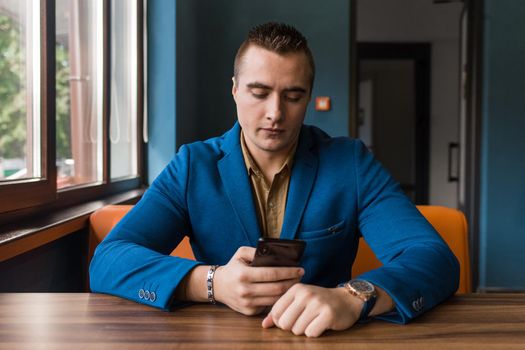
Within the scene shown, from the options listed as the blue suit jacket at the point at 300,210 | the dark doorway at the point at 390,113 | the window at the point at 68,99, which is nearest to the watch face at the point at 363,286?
the blue suit jacket at the point at 300,210

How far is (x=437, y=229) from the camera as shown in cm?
166

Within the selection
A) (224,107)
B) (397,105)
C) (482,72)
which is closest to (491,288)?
(482,72)

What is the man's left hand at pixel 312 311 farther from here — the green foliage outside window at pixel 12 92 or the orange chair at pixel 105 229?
the green foliage outside window at pixel 12 92

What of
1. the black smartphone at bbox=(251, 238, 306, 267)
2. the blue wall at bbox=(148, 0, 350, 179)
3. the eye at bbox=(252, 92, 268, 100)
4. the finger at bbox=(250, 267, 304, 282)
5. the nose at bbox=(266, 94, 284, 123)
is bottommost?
the finger at bbox=(250, 267, 304, 282)

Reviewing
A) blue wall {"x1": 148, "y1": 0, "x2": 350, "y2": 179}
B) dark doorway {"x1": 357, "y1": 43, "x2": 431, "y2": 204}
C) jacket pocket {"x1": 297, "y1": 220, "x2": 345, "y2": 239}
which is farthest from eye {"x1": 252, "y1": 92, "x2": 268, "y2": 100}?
dark doorway {"x1": 357, "y1": 43, "x2": 431, "y2": 204}

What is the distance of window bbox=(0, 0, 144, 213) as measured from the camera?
172 cm

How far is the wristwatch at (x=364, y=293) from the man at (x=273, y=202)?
89mm

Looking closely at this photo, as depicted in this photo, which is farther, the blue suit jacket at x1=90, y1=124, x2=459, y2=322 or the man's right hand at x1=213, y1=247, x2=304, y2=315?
the blue suit jacket at x1=90, y1=124, x2=459, y2=322

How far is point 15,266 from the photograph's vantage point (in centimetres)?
139

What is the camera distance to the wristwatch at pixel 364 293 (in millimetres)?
947

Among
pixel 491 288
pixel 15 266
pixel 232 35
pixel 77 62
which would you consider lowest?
pixel 491 288

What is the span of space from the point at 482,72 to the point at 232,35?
6.11ft

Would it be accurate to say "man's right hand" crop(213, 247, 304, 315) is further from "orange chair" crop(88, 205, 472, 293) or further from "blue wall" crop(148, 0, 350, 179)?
"blue wall" crop(148, 0, 350, 179)

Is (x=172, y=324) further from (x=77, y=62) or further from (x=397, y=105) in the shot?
(x=397, y=105)
